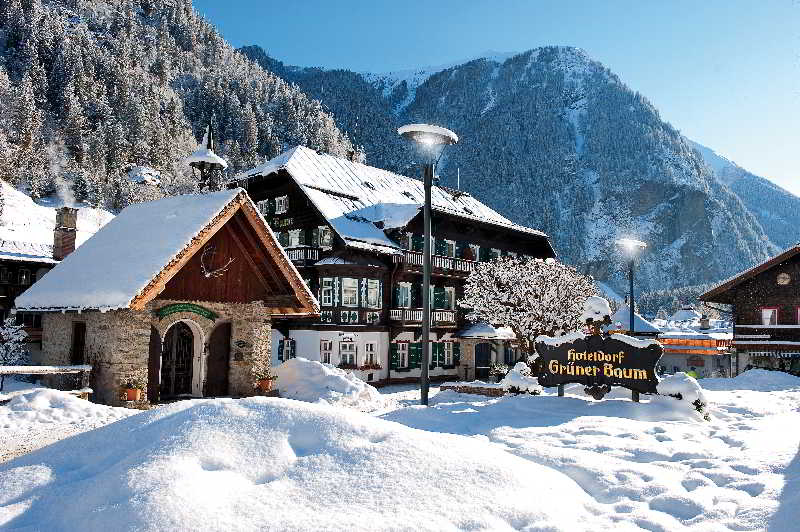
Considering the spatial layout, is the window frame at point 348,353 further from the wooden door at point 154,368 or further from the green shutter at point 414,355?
the wooden door at point 154,368

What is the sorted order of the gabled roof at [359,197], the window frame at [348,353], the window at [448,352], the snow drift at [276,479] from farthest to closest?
1. the window at [448,352]
2. the gabled roof at [359,197]
3. the window frame at [348,353]
4. the snow drift at [276,479]

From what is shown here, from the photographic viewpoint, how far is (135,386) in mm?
14484

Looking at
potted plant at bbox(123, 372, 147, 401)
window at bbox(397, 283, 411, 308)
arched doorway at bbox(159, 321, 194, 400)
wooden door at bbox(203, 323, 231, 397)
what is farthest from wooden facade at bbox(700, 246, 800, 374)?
potted plant at bbox(123, 372, 147, 401)

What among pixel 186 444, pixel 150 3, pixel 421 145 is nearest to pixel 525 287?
pixel 421 145

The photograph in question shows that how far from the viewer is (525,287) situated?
88.1 ft

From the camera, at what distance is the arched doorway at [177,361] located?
55.0 ft

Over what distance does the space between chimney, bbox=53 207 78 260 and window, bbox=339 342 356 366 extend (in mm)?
12638

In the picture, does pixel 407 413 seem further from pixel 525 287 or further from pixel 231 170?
pixel 231 170

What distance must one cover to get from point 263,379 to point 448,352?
58.0 feet

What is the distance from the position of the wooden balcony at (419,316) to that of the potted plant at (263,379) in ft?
43.3

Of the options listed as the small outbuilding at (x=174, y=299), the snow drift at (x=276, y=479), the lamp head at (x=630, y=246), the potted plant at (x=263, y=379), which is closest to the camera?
the snow drift at (x=276, y=479)

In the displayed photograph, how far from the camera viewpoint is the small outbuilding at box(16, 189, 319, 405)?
47.3ft

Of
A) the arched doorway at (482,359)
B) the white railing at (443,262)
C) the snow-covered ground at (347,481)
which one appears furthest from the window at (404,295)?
the snow-covered ground at (347,481)

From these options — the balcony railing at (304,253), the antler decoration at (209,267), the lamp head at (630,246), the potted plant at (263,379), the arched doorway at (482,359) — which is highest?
the balcony railing at (304,253)
